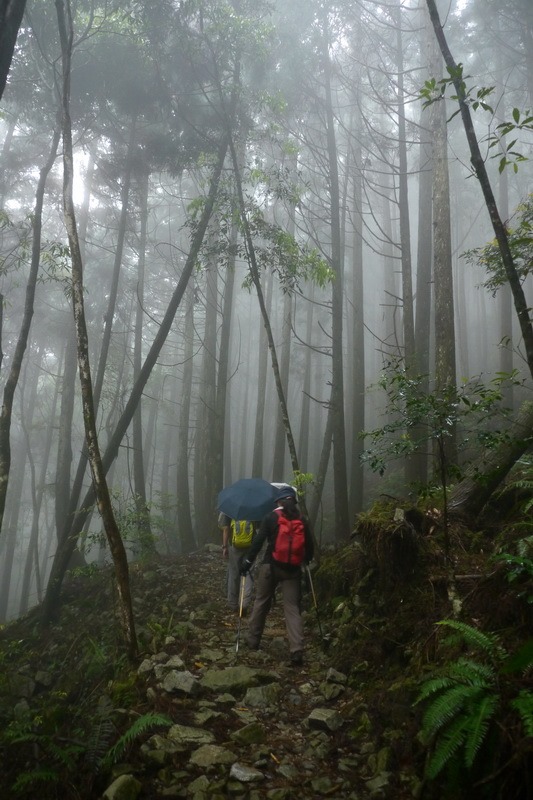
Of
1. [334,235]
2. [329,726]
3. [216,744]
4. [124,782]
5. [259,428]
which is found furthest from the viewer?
[259,428]

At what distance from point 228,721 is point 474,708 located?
88.0 inches

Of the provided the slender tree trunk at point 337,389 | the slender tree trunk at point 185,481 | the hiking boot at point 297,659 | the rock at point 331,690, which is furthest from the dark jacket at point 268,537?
the slender tree trunk at point 185,481

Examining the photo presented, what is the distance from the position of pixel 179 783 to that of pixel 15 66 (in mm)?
13551

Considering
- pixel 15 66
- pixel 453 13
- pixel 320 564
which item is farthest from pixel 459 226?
pixel 320 564

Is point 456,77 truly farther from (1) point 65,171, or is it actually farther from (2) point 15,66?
(2) point 15,66

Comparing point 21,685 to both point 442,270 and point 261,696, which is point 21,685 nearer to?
point 261,696

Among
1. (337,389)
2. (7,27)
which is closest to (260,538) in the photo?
(7,27)

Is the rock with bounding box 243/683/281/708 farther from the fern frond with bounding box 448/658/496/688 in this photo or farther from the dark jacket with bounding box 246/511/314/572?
the fern frond with bounding box 448/658/496/688

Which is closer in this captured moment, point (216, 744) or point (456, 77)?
point (216, 744)

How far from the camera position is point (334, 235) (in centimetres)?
1271

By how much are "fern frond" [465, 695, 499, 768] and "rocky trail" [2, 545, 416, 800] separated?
0.72 meters

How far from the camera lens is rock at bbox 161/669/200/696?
185 inches

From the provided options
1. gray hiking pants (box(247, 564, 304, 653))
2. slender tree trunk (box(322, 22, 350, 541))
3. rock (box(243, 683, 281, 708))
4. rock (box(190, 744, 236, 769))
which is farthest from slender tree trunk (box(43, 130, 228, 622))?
rock (box(190, 744, 236, 769))

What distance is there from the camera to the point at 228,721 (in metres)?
4.38
